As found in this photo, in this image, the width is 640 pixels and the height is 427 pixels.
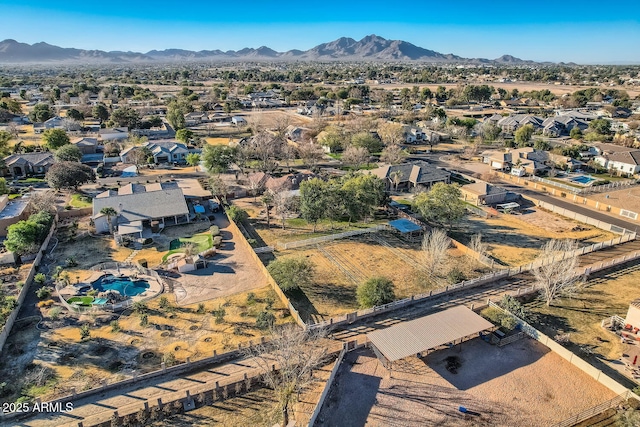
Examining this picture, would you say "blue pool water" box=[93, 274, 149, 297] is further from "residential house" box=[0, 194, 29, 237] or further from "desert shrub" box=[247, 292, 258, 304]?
"residential house" box=[0, 194, 29, 237]

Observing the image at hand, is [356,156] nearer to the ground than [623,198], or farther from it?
farther from it

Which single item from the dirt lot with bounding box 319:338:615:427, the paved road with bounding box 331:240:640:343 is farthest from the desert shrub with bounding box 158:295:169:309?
the dirt lot with bounding box 319:338:615:427

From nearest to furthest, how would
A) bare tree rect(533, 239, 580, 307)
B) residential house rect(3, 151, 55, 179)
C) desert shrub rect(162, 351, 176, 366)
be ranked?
desert shrub rect(162, 351, 176, 366) < bare tree rect(533, 239, 580, 307) < residential house rect(3, 151, 55, 179)

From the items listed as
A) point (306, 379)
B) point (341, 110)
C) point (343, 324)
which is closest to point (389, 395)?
point (306, 379)

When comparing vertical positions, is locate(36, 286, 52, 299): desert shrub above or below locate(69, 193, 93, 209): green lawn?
below

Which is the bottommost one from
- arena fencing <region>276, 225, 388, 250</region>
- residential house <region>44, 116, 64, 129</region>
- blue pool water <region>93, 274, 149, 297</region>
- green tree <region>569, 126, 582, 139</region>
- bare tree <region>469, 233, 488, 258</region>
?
blue pool water <region>93, 274, 149, 297</region>

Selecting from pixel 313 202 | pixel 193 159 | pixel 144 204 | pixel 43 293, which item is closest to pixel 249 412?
pixel 43 293

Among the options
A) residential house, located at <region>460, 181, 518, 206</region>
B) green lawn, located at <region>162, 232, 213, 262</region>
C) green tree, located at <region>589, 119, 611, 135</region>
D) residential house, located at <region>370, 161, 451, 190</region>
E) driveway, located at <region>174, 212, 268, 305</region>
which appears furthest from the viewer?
green tree, located at <region>589, 119, 611, 135</region>

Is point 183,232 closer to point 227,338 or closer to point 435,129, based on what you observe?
point 227,338

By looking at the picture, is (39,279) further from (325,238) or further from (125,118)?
(125,118)
